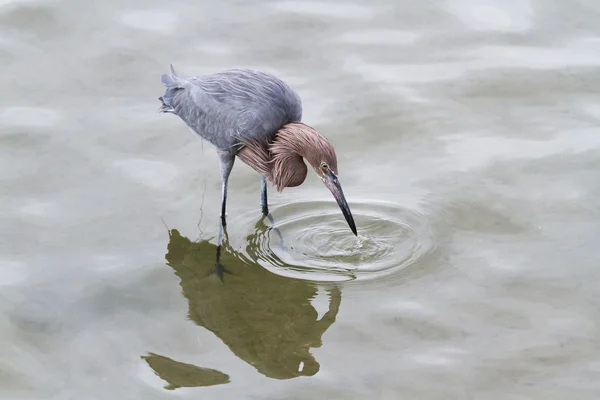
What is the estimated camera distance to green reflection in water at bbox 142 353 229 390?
5574mm

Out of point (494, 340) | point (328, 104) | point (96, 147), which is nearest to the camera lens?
point (494, 340)

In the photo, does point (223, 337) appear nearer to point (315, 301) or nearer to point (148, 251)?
point (315, 301)

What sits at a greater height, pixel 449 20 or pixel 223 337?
pixel 449 20

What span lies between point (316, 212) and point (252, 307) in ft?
3.79

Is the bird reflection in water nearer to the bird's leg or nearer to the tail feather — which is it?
the bird's leg

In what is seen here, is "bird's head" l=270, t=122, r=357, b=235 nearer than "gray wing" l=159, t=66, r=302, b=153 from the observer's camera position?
Yes

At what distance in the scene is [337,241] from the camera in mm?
6746

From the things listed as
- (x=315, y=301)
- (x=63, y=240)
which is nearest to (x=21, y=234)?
(x=63, y=240)

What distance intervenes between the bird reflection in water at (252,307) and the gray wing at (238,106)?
2.55ft

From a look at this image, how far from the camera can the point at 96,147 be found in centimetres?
790

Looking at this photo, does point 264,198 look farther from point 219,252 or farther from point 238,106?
point 238,106

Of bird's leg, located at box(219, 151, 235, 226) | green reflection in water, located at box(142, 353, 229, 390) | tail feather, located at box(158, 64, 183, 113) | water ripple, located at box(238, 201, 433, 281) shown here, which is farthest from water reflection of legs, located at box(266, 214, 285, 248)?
green reflection in water, located at box(142, 353, 229, 390)

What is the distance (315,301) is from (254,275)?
1.66 ft

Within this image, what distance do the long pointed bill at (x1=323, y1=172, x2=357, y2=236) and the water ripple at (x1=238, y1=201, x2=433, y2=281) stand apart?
0.90 ft
